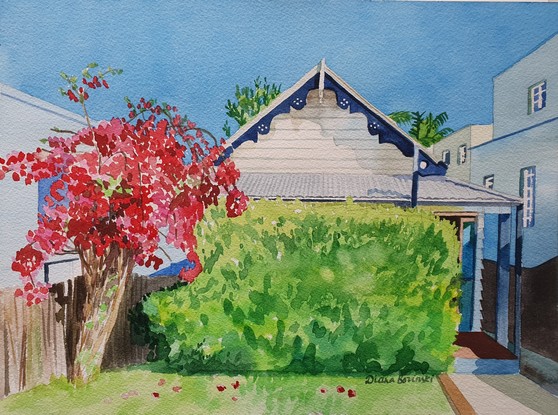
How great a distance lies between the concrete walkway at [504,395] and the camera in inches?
249

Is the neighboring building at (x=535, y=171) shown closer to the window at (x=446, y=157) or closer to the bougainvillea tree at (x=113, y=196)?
the window at (x=446, y=157)

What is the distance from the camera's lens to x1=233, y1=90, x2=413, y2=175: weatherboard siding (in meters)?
7.38

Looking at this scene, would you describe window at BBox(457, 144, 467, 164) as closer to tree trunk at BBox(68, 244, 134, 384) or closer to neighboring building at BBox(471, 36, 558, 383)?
neighboring building at BBox(471, 36, 558, 383)

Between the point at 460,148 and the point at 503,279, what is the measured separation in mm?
Answer: 2012

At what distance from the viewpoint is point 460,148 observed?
728 cm

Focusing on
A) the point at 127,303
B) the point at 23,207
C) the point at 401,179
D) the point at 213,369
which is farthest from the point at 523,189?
the point at 23,207

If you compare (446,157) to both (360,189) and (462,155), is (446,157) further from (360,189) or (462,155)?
(360,189)

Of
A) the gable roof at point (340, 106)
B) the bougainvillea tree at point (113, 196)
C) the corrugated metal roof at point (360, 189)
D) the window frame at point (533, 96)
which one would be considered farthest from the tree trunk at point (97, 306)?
the window frame at point (533, 96)

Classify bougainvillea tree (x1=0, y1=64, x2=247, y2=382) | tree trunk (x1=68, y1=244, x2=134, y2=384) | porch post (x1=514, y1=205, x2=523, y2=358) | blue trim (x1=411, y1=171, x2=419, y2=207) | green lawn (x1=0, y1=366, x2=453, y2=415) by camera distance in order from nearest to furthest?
bougainvillea tree (x1=0, y1=64, x2=247, y2=382) → green lawn (x1=0, y1=366, x2=453, y2=415) → tree trunk (x1=68, y1=244, x2=134, y2=384) → porch post (x1=514, y1=205, x2=523, y2=358) → blue trim (x1=411, y1=171, x2=419, y2=207)

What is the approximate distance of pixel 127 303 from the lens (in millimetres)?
6949

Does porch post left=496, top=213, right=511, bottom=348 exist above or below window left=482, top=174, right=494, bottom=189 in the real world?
below

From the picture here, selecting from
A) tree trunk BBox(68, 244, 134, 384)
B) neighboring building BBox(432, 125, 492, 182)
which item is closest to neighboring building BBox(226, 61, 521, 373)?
neighboring building BBox(432, 125, 492, 182)

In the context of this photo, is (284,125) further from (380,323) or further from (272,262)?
(380,323)

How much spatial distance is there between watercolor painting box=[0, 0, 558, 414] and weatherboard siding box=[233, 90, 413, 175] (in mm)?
578
